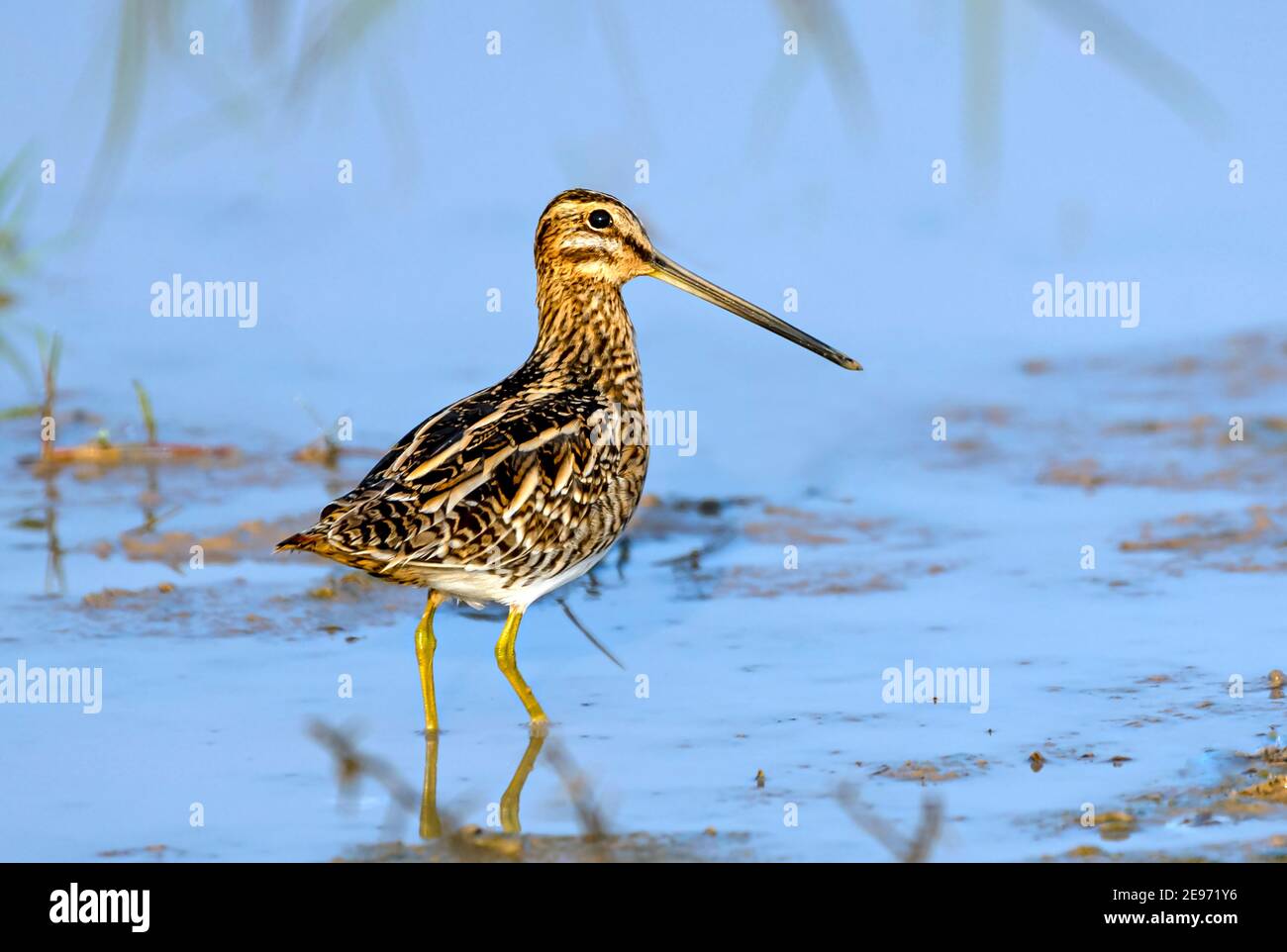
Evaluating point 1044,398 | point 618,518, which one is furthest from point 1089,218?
point 618,518

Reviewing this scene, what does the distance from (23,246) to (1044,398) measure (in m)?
5.64

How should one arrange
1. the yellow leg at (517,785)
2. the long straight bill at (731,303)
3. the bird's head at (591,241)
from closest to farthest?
the yellow leg at (517,785), the bird's head at (591,241), the long straight bill at (731,303)

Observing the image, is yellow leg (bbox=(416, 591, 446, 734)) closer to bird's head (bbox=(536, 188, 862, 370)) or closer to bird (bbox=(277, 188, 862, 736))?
bird (bbox=(277, 188, 862, 736))

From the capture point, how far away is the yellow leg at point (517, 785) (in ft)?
21.7

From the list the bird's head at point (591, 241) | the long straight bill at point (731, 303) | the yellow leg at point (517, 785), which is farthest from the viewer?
the long straight bill at point (731, 303)

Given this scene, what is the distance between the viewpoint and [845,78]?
6688 mm

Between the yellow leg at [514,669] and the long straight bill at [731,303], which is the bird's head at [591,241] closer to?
the long straight bill at [731,303]

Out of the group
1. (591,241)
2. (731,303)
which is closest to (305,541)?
(591,241)

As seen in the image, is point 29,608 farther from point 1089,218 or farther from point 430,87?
point 1089,218

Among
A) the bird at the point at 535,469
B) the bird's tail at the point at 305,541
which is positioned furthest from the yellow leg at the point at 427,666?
the bird's tail at the point at 305,541

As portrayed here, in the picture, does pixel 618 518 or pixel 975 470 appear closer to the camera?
pixel 618 518

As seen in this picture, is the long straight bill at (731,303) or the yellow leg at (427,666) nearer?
the yellow leg at (427,666)

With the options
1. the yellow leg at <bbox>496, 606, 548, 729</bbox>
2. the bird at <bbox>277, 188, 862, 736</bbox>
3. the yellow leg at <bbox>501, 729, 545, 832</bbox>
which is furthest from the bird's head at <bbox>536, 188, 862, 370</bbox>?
the yellow leg at <bbox>501, 729, 545, 832</bbox>

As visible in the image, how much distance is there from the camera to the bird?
7020 millimetres
